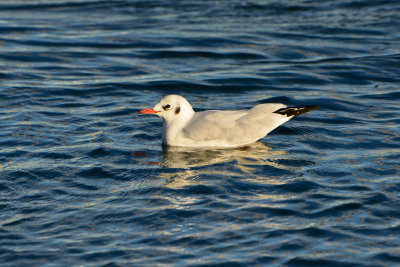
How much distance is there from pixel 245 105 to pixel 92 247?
21.7 feet

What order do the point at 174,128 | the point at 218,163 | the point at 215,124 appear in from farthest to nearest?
1. the point at 174,128
2. the point at 215,124
3. the point at 218,163

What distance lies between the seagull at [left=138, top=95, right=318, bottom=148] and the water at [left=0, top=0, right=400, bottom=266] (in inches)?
8.7

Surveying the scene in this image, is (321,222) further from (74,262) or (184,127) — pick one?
(184,127)

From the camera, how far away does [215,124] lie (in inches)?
412

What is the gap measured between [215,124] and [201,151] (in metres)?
0.48

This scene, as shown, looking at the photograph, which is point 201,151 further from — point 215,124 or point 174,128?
point 174,128

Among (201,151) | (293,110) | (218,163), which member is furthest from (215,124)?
(293,110)

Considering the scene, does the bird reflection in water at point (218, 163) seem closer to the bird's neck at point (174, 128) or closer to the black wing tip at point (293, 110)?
the bird's neck at point (174, 128)

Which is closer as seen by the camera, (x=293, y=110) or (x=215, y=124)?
(x=215, y=124)

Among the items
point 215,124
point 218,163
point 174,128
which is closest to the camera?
point 218,163

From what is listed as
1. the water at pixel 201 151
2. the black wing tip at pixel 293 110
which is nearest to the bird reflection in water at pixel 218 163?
the water at pixel 201 151

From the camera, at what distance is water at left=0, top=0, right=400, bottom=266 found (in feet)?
23.8

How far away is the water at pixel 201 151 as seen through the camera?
285 inches

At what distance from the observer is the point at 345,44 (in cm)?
1770
